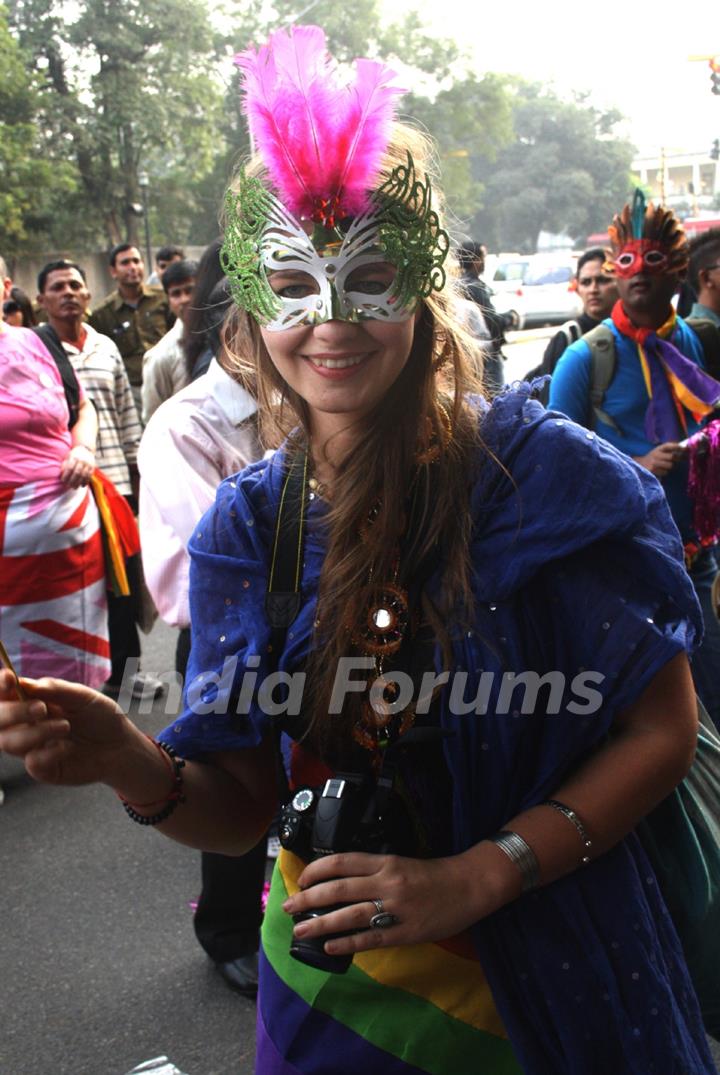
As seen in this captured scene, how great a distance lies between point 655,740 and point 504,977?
38 cm

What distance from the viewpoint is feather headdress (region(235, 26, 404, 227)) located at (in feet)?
5.38

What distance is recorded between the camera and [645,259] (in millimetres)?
3971

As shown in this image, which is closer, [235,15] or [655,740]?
[655,740]

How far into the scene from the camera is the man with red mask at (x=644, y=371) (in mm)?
3785

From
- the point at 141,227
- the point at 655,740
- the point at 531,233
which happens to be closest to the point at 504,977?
the point at 655,740

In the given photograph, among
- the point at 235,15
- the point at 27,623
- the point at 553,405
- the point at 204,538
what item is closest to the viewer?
the point at 204,538

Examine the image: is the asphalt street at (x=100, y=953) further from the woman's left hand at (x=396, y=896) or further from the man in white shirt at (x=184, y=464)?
the woman's left hand at (x=396, y=896)

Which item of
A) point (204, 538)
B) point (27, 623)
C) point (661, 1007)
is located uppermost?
point (204, 538)

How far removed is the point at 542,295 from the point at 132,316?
20.6 meters

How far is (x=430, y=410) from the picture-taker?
171 centimetres

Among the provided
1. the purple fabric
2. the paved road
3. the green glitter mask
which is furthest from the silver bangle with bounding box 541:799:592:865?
the purple fabric

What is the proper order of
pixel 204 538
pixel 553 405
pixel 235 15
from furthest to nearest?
pixel 235 15
pixel 553 405
pixel 204 538

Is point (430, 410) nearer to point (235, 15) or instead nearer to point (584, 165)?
point (235, 15)

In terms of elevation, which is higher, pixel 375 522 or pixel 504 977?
pixel 375 522
